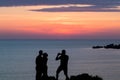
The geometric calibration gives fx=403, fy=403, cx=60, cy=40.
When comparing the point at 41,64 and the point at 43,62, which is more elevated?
the point at 43,62

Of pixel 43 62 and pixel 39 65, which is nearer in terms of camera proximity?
pixel 43 62

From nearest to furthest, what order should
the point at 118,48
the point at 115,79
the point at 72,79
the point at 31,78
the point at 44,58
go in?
the point at 44,58
the point at 72,79
the point at 115,79
the point at 31,78
the point at 118,48

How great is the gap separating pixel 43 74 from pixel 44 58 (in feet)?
4.09

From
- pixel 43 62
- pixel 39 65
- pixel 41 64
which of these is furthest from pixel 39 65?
pixel 43 62

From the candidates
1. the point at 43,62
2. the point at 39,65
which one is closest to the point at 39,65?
the point at 39,65

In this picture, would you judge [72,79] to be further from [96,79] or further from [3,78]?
[3,78]

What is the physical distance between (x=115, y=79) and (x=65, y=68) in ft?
92.2

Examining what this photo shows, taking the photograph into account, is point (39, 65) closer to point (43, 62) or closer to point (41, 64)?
point (41, 64)

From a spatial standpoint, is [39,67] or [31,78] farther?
[31,78]

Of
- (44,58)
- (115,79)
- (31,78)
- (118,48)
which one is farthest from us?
(118,48)

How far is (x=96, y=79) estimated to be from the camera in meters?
27.6

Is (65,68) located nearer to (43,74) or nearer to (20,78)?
(43,74)

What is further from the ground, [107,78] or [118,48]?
[118,48]

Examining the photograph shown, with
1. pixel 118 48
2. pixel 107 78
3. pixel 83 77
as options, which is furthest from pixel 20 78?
pixel 118 48
